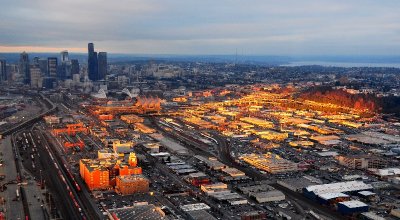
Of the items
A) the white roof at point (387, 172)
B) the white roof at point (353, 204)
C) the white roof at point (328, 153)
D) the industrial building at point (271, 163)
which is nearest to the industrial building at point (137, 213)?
the white roof at point (353, 204)

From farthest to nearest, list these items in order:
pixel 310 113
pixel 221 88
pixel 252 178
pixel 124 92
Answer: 1. pixel 221 88
2. pixel 124 92
3. pixel 310 113
4. pixel 252 178

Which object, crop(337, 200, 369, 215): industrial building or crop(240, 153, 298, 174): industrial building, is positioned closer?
crop(337, 200, 369, 215): industrial building

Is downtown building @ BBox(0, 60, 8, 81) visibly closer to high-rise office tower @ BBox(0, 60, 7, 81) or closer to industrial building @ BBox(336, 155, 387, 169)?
high-rise office tower @ BBox(0, 60, 7, 81)

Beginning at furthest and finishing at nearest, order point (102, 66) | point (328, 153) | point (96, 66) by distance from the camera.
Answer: point (102, 66), point (96, 66), point (328, 153)

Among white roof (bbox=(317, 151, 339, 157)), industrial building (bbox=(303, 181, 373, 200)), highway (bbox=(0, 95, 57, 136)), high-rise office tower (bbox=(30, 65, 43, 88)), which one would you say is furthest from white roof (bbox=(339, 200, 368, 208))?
high-rise office tower (bbox=(30, 65, 43, 88))

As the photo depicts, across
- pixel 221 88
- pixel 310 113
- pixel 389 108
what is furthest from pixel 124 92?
pixel 389 108

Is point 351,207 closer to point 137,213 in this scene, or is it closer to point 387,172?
point 387,172

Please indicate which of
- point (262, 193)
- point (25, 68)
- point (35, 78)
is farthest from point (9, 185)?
point (25, 68)

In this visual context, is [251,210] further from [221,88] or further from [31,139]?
[221,88]
